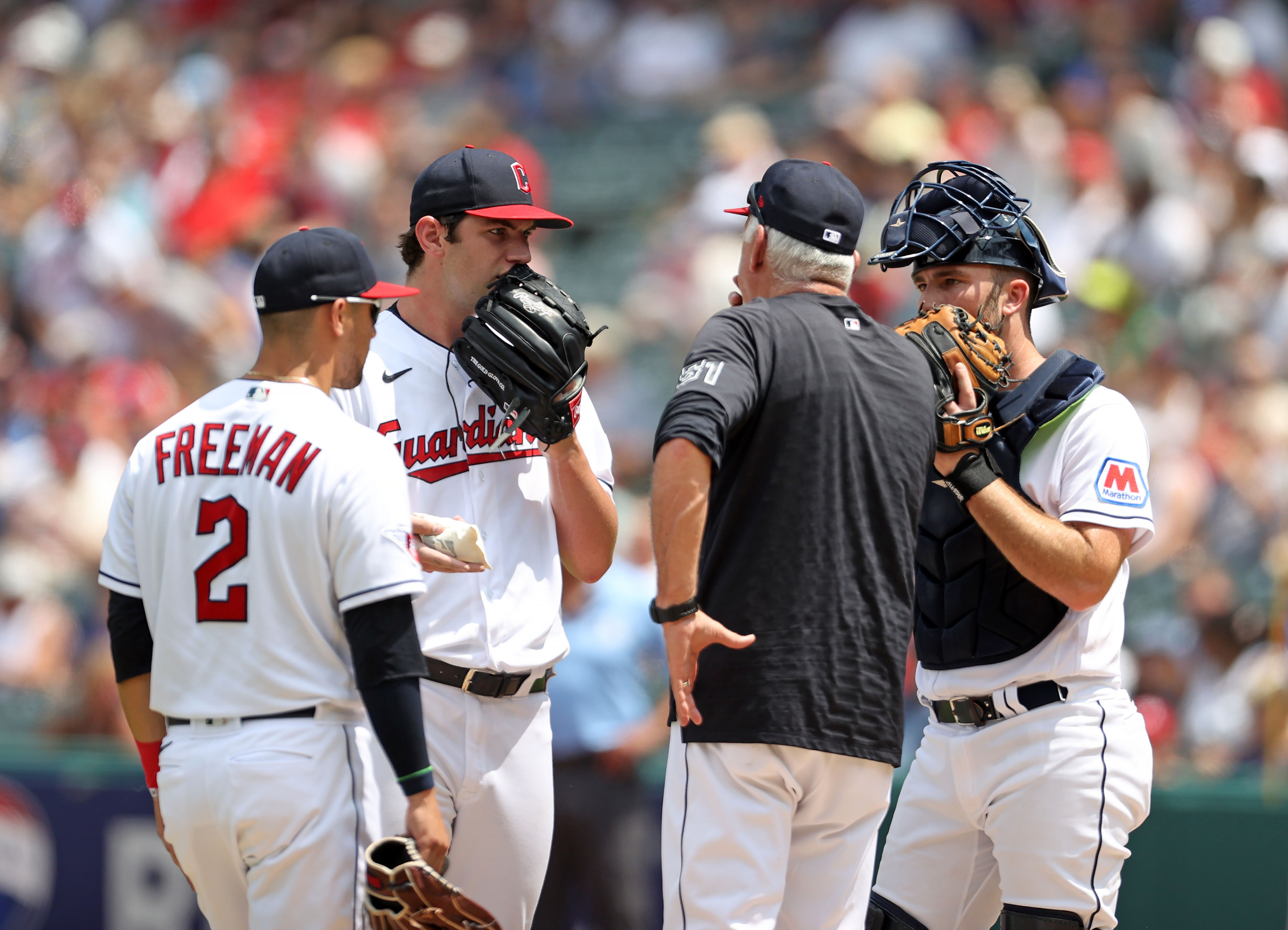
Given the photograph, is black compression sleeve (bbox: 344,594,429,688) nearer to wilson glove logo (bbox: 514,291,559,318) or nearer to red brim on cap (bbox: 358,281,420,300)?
red brim on cap (bbox: 358,281,420,300)

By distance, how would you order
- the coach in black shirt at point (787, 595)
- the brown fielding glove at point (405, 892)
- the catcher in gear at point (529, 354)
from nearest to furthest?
the brown fielding glove at point (405, 892) → the coach in black shirt at point (787, 595) → the catcher in gear at point (529, 354)

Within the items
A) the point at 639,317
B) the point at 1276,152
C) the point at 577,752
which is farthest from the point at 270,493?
the point at 1276,152

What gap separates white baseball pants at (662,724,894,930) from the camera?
2760 millimetres

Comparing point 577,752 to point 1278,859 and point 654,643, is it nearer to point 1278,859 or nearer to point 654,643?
point 654,643

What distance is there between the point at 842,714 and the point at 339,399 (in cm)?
135

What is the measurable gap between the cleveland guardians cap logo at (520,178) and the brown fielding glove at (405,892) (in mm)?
1552

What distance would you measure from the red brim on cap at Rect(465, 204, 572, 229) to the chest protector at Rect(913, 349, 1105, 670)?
1079 mm

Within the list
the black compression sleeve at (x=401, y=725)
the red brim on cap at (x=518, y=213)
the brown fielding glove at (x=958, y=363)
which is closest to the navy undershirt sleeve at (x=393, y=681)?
the black compression sleeve at (x=401, y=725)

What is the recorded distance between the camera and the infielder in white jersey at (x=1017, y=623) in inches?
124

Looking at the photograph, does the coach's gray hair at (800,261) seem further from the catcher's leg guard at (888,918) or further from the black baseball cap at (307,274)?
the catcher's leg guard at (888,918)

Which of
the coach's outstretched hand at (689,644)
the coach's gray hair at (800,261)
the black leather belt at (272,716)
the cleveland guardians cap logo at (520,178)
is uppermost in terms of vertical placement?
the cleveland guardians cap logo at (520,178)

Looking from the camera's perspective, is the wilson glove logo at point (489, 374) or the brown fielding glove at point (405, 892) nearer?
the brown fielding glove at point (405, 892)

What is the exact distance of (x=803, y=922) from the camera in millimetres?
2895

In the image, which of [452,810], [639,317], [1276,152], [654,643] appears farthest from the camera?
[639,317]
